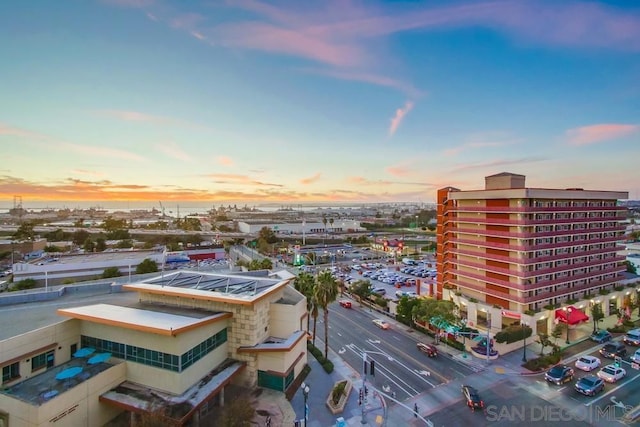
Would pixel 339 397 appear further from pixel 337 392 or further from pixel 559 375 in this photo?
pixel 559 375

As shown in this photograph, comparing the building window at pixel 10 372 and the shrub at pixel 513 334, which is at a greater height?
the building window at pixel 10 372

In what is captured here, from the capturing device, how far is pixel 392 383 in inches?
1241

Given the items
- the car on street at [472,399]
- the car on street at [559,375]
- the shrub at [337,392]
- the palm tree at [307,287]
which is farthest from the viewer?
the palm tree at [307,287]

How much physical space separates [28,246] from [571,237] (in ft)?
479

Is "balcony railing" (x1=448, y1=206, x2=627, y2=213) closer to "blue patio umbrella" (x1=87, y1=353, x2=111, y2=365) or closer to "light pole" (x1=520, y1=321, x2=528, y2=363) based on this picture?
"light pole" (x1=520, y1=321, x2=528, y2=363)

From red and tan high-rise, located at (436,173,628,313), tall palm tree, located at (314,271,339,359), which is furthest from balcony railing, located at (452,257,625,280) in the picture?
tall palm tree, located at (314,271,339,359)

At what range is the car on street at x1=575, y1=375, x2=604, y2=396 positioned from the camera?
29331 millimetres

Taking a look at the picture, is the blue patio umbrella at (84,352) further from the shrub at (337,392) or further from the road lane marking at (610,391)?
the road lane marking at (610,391)

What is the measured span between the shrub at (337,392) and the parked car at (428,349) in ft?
40.4

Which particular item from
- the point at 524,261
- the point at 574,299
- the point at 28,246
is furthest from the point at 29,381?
the point at 28,246

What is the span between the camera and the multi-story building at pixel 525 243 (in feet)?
139

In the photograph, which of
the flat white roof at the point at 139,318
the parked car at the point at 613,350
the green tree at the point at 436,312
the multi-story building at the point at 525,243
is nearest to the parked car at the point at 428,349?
the green tree at the point at 436,312

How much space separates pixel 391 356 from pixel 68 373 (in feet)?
96.4

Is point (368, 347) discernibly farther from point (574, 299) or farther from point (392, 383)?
point (574, 299)
